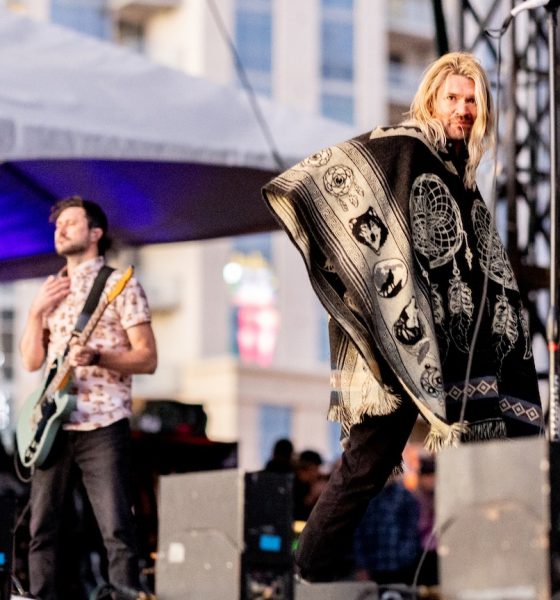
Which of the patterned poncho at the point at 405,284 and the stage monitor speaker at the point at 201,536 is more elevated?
the patterned poncho at the point at 405,284

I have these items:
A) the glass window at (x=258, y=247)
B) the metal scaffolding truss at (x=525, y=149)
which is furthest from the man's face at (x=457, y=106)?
the glass window at (x=258, y=247)

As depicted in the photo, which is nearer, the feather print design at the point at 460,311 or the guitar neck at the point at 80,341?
the feather print design at the point at 460,311

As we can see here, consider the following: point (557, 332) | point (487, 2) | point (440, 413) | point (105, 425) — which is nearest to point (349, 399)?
point (440, 413)

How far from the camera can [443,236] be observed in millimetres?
4969

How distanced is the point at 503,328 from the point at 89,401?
6.34 feet

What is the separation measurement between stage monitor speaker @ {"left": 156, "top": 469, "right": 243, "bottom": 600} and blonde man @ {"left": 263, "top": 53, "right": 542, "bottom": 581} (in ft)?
1.99

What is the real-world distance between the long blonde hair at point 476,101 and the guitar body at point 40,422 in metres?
1.95

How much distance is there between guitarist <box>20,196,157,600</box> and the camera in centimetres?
605

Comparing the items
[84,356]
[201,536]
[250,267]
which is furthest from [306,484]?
[250,267]

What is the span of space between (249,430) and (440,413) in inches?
1290

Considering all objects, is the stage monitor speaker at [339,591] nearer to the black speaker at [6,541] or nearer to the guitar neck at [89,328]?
the black speaker at [6,541]

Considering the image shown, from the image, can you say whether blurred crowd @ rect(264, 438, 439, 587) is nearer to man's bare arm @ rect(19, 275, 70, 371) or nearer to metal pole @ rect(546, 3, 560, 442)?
man's bare arm @ rect(19, 275, 70, 371)

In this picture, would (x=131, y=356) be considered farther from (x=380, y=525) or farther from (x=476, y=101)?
(x=380, y=525)

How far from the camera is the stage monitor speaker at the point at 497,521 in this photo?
3230 millimetres
